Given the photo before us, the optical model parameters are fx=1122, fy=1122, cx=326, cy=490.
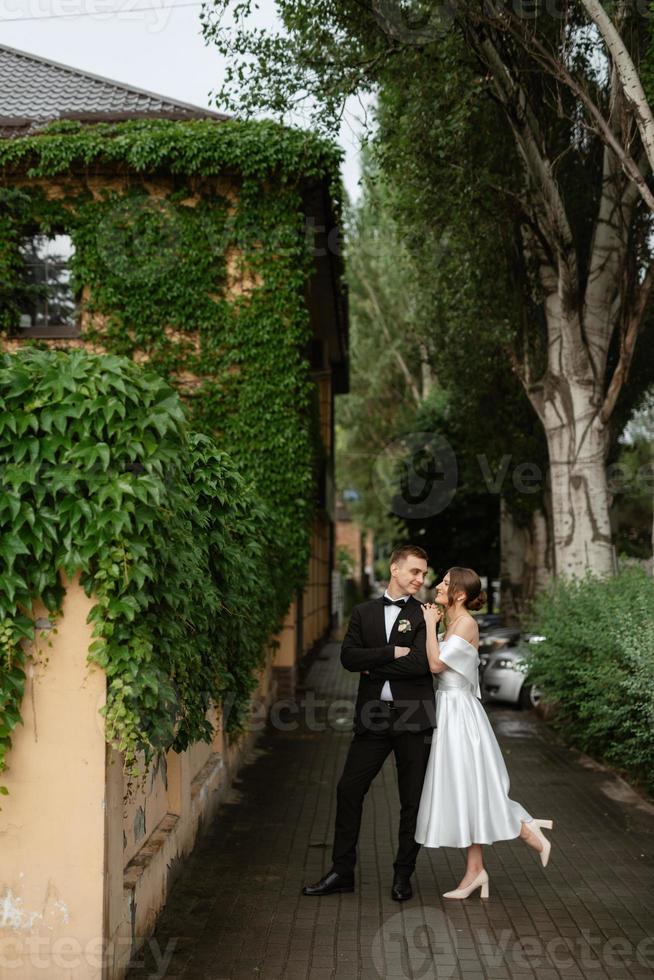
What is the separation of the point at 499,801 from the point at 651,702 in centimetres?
263

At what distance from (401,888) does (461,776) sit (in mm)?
766

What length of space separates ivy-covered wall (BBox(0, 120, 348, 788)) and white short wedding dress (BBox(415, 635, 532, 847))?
931cm

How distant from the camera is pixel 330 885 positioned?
675cm

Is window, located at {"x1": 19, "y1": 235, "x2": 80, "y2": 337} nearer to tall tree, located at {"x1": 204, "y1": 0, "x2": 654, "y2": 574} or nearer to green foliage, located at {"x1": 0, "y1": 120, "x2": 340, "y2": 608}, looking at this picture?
green foliage, located at {"x1": 0, "y1": 120, "x2": 340, "y2": 608}

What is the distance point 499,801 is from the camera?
6.66 metres

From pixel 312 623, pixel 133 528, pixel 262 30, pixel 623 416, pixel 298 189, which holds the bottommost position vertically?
pixel 312 623

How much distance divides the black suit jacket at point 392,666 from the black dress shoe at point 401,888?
896 mm

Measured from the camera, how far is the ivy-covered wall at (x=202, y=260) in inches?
641

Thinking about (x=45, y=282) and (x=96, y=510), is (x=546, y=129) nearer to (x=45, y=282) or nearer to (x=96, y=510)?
(x=45, y=282)

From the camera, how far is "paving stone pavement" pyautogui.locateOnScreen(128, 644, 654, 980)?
553 centimetres

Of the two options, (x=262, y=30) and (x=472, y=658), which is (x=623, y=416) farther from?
(x=472, y=658)

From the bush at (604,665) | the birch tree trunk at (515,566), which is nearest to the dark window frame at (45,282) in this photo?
the bush at (604,665)

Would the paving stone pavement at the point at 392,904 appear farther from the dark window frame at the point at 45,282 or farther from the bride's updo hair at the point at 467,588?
the dark window frame at the point at 45,282

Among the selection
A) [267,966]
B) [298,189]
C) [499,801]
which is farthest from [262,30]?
[267,966]
